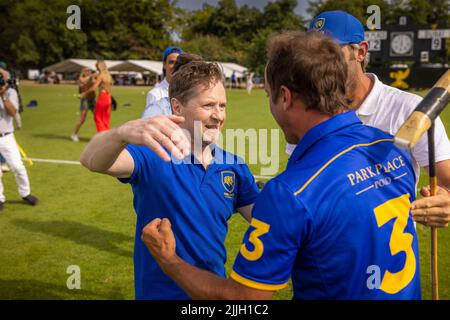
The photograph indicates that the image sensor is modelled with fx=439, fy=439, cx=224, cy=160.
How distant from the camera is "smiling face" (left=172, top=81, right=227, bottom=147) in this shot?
2.65 m

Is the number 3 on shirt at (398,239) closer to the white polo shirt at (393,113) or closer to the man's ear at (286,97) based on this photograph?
the man's ear at (286,97)

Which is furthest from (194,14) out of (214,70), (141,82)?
(214,70)

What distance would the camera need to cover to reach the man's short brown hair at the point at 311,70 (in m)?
1.81

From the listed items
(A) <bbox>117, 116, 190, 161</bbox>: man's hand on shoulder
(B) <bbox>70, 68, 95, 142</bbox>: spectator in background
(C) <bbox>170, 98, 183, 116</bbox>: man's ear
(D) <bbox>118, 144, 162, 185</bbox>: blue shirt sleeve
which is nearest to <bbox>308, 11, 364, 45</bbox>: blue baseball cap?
(C) <bbox>170, 98, 183, 116</bbox>: man's ear

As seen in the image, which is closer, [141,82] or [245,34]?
[141,82]

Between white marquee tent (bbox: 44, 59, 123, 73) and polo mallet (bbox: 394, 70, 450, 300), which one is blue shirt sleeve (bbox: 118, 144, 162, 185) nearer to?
polo mallet (bbox: 394, 70, 450, 300)

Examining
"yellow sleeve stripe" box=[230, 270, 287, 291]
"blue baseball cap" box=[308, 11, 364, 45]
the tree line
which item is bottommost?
"yellow sleeve stripe" box=[230, 270, 287, 291]

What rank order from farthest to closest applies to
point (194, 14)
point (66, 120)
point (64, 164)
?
point (194, 14)
point (66, 120)
point (64, 164)

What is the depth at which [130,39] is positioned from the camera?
3487 inches

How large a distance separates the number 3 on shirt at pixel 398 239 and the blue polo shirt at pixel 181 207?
1.08 metres

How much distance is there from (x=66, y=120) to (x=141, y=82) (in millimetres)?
53106
